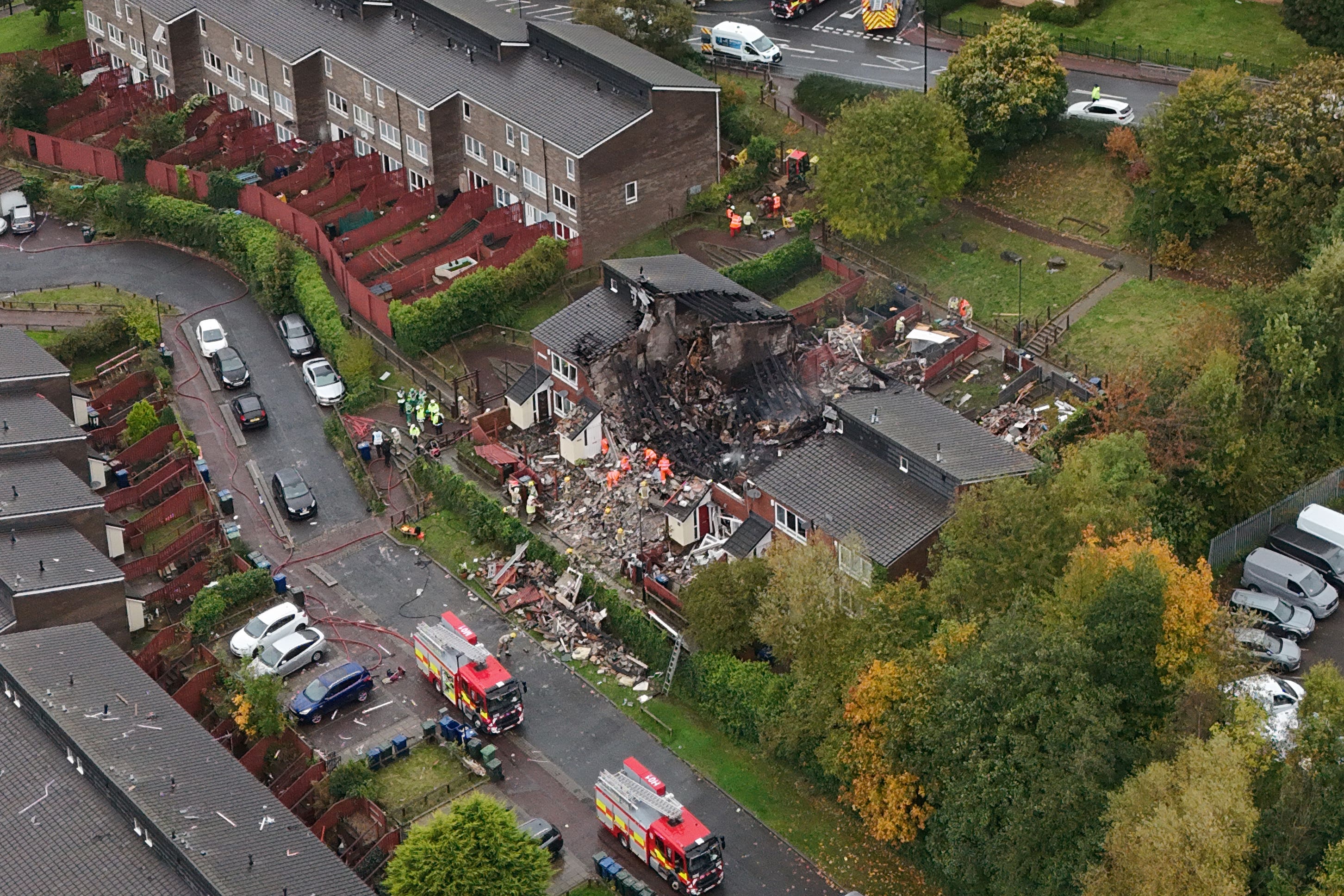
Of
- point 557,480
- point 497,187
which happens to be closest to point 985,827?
point 557,480

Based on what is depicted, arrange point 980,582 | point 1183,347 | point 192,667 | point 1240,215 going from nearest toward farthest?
point 980,582 → point 192,667 → point 1183,347 → point 1240,215

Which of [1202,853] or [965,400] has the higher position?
[1202,853]

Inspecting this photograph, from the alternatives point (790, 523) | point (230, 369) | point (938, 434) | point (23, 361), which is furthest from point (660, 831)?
point (23, 361)

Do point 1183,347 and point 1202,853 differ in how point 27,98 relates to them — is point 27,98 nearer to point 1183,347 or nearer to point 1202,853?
point 1183,347

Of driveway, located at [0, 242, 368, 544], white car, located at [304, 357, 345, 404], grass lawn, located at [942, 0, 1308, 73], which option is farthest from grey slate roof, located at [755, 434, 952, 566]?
grass lawn, located at [942, 0, 1308, 73]

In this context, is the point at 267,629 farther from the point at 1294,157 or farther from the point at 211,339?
the point at 1294,157
